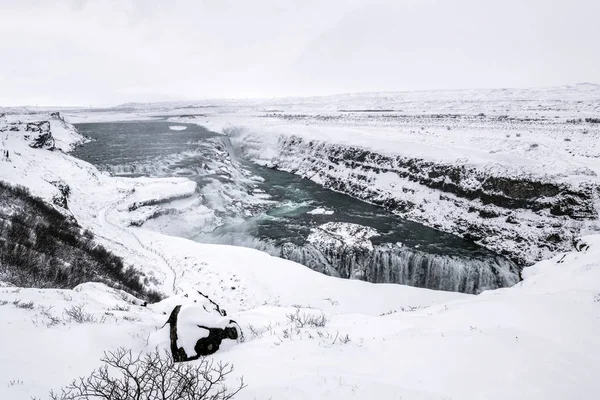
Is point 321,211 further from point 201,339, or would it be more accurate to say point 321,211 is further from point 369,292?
point 201,339

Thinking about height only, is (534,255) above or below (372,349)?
below

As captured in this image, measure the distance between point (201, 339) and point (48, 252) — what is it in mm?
9767

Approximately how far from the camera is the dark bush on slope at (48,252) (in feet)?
34.5

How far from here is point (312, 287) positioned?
50.1 ft

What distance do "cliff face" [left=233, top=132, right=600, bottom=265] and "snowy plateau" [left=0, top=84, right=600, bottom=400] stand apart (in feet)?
0.35

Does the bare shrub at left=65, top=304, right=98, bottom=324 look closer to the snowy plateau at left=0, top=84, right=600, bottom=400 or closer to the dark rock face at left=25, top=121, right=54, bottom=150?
the snowy plateau at left=0, top=84, right=600, bottom=400

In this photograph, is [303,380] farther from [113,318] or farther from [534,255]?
[534,255]

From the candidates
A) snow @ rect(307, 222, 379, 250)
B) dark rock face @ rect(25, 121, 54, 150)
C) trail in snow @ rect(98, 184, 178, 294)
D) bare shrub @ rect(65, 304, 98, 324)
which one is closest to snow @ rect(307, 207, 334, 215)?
snow @ rect(307, 222, 379, 250)

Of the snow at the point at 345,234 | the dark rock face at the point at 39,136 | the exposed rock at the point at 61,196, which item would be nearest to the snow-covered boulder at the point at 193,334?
the snow at the point at 345,234

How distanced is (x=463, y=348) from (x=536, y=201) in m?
20.7

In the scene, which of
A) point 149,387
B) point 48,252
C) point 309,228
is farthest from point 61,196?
point 149,387

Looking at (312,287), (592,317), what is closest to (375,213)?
(312,287)

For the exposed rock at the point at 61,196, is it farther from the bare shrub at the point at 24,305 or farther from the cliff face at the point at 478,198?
the cliff face at the point at 478,198

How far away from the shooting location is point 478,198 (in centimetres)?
2405
